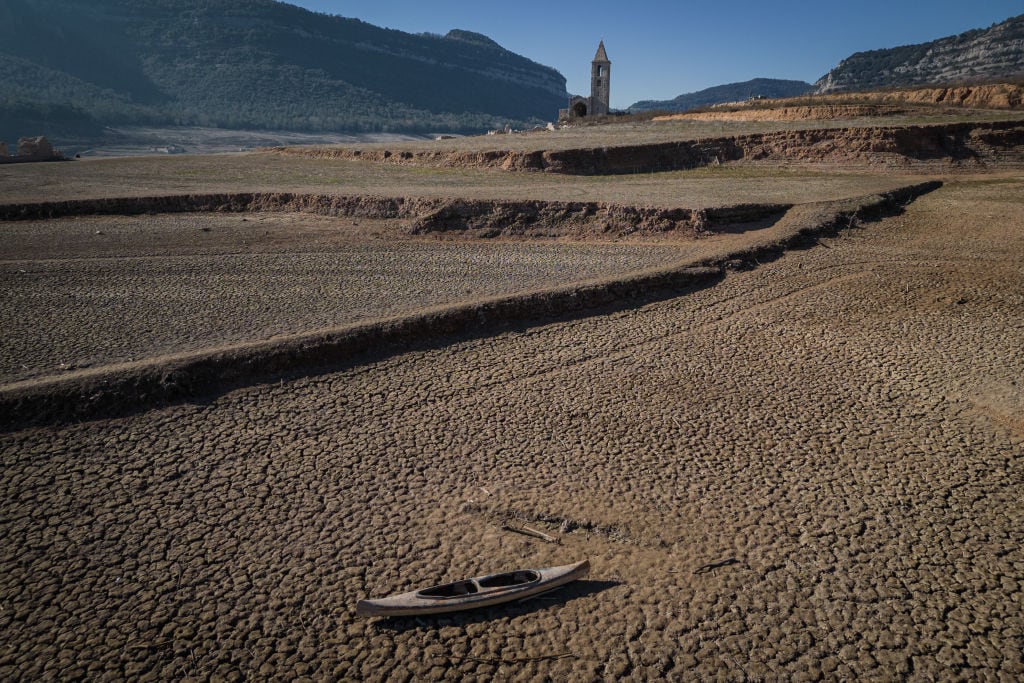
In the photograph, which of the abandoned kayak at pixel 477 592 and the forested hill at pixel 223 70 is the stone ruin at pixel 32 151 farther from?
the forested hill at pixel 223 70

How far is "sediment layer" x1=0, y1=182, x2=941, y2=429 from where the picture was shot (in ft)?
16.5

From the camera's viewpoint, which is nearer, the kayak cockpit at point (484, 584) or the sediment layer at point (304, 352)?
the kayak cockpit at point (484, 584)

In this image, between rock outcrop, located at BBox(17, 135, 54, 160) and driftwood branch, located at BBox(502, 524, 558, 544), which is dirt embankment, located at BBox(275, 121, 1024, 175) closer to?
rock outcrop, located at BBox(17, 135, 54, 160)

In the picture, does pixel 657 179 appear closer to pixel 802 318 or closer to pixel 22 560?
pixel 802 318

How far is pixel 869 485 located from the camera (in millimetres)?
4359

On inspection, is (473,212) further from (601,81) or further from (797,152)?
(601,81)

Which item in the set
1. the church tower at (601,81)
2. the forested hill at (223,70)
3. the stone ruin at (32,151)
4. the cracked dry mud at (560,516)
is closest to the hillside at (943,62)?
the church tower at (601,81)

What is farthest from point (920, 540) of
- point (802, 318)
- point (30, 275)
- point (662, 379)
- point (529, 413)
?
point (30, 275)

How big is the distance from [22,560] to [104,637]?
0.94 meters

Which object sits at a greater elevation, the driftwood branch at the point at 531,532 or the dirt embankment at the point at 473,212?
the dirt embankment at the point at 473,212

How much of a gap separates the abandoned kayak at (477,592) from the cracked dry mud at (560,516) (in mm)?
100

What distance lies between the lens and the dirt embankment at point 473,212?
11266 mm

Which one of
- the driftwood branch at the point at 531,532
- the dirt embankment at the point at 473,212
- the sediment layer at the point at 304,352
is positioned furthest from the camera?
the dirt embankment at the point at 473,212

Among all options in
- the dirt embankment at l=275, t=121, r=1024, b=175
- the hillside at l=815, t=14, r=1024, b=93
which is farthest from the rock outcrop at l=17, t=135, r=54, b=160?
the hillside at l=815, t=14, r=1024, b=93
